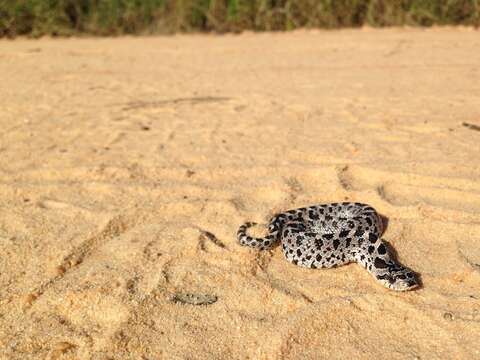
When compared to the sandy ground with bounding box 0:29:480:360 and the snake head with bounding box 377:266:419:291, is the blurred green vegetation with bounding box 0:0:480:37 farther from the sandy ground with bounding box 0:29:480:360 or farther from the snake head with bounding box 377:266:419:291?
the snake head with bounding box 377:266:419:291

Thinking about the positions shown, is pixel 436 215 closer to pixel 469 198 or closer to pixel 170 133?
pixel 469 198

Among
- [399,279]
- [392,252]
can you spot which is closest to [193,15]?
[392,252]

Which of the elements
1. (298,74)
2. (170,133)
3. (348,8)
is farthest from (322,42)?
(170,133)

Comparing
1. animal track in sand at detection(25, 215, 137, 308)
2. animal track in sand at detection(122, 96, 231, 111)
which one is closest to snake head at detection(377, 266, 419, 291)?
animal track in sand at detection(25, 215, 137, 308)

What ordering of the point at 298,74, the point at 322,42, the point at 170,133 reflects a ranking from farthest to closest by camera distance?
the point at 322,42 < the point at 298,74 < the point at 170,133

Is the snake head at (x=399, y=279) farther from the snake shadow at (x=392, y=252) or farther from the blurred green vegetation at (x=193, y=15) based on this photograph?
the blurred green vegetation at (x=193, y=15)

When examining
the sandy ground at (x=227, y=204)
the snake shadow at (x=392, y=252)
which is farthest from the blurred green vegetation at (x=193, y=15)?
the snake shadow at (x=392, y=252)

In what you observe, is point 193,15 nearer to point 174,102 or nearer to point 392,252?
point 174,102
